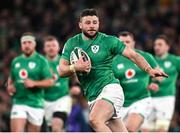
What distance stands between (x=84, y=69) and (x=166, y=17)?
11.9 m

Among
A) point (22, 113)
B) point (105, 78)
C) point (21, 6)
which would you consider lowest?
point (22, 113)

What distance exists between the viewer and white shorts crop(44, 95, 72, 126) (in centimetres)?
1499

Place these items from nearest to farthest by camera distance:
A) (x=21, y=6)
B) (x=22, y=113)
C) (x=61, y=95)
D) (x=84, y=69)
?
(x=84, y=69)
(x=22, y=113)
(x=61, y=95)
(x=21, y=6)

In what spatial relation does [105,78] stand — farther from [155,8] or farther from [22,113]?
[155,8]

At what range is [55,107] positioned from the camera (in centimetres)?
1502

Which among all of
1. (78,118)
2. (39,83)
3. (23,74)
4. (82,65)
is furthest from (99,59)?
(78,118)

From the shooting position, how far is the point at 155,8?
2222 cm

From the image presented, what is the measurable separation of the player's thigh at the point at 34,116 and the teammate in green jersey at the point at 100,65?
3.45 m

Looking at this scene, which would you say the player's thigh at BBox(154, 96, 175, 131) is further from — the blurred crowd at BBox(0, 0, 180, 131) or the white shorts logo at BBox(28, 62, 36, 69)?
the blurred crowd at BBox(0, 0, 180, 131)

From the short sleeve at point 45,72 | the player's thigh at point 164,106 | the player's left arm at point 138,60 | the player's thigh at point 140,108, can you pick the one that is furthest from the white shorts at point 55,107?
the player's left arm at point 138,60

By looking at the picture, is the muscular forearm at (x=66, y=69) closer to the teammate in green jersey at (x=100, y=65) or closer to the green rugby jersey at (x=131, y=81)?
the teammate in green jersey at (x=100, y=65)

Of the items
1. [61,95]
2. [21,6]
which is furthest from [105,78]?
[21,6]

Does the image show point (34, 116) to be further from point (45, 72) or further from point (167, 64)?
point (167, 64)

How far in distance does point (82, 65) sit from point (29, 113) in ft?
13.0
